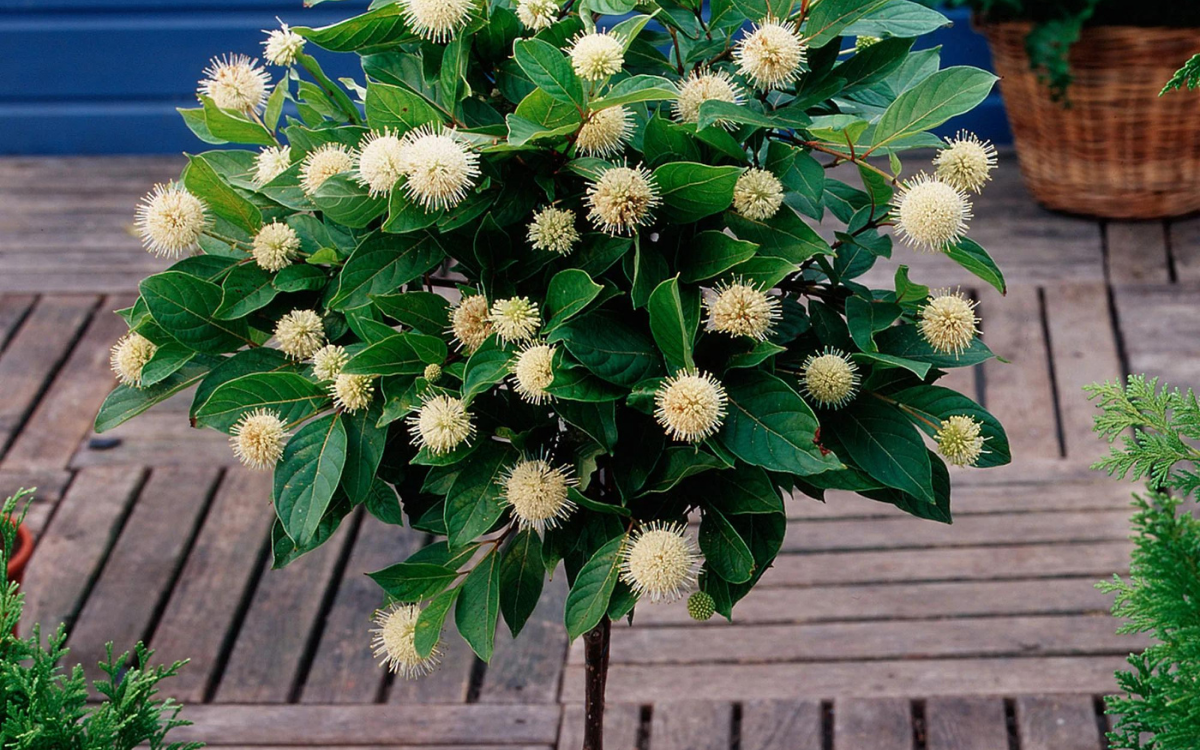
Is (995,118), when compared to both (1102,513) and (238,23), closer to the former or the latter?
(1102,513)

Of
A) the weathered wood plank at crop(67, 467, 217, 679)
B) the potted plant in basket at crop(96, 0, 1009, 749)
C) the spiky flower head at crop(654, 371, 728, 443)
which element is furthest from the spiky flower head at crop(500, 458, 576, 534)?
the weathered wood plank at crop(67, 467, 217, 679)

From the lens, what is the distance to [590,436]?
2.72ft

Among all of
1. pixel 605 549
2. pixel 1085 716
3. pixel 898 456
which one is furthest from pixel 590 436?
pixel 1085 716

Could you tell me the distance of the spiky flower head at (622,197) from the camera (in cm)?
76

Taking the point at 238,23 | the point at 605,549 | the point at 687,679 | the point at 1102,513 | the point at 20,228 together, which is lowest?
the point at 605,549

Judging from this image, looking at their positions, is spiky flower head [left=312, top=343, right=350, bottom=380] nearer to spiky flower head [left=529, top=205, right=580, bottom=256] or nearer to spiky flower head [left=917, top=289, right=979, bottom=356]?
spiky flower head [left=529, top=205, right=580, bottom=256]

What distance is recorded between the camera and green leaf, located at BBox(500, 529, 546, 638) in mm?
914

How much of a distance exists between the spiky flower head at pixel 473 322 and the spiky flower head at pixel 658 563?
16 cm

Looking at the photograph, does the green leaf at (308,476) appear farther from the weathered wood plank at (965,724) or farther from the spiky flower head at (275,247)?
the weathered wood plank at (965,724)

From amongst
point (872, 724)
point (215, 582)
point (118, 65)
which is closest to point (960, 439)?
point (872, 724)

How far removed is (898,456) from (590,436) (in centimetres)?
20

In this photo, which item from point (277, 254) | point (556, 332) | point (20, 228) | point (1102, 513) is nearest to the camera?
point (556, 332)

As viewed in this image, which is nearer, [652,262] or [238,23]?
[652,262]

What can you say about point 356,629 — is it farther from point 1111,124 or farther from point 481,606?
point 1111,124
